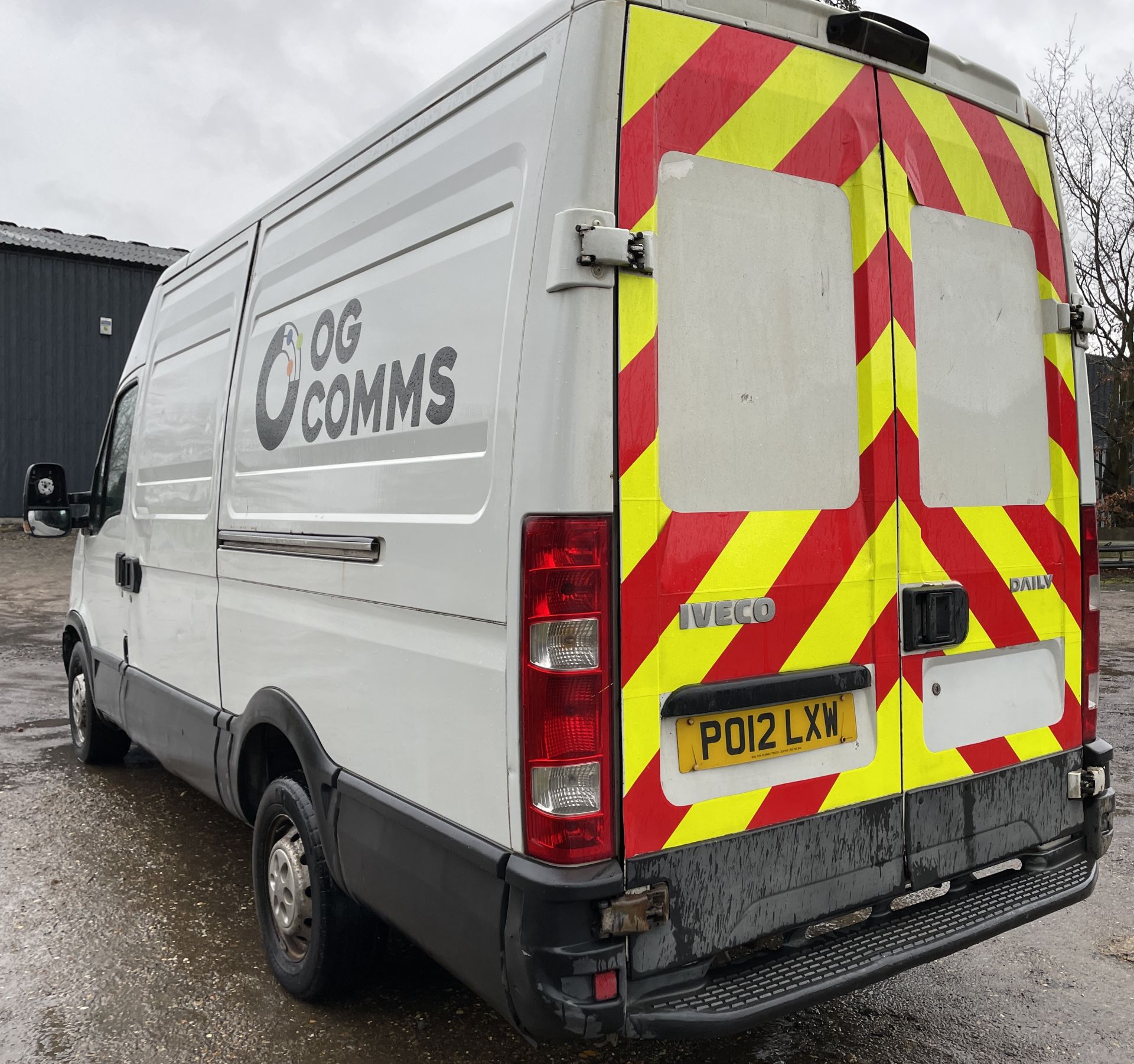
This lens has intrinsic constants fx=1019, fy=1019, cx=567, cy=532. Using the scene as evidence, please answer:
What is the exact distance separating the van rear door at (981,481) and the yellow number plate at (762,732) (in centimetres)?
23

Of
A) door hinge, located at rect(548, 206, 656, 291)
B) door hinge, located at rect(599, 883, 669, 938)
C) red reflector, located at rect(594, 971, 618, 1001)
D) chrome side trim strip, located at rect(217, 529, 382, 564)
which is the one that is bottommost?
red reflector, located at rect(594, 971, 618, 1001)

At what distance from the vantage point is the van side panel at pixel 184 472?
12.4ft

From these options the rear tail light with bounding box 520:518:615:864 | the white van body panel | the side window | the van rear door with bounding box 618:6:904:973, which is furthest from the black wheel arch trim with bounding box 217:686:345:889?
the side window

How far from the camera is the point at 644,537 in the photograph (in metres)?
2.18

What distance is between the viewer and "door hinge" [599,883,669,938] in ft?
6.84

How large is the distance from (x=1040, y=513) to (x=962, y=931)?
1.20 m

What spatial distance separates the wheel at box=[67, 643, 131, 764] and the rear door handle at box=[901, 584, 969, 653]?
433cm

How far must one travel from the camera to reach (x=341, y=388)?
2.94m

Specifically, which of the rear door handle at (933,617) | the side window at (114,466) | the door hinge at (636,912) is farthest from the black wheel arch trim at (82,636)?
the rear door handle at (933,617)

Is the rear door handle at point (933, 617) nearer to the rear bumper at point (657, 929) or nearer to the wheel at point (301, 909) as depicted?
the rear bumper at point (657, 929)

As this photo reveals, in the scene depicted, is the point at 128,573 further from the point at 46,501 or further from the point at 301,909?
the point at 301,909

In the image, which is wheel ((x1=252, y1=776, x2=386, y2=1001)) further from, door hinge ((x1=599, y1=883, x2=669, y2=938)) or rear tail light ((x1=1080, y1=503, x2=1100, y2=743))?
rear tail light ((x1=1080, y1=503, x2=1100, y2=743))

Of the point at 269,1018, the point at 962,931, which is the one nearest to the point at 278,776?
the point at 269,1018

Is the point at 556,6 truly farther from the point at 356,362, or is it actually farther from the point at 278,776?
the point at 278,776
